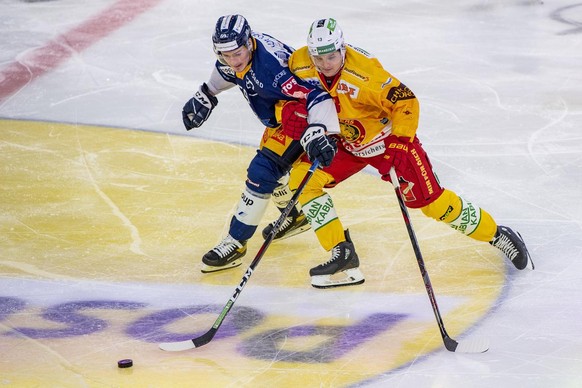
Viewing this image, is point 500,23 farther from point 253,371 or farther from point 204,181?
point 253,371

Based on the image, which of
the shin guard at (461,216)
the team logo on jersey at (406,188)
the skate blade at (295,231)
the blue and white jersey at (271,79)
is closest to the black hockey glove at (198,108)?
the blue and white jersey at (271,79)

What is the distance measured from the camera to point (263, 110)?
4902mm

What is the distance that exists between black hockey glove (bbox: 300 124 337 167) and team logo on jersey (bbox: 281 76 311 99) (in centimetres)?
25

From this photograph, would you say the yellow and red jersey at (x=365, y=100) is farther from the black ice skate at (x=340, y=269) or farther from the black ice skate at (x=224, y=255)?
the black ice skate at (x=224, y=255)

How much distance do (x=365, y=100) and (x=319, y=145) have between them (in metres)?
0.33

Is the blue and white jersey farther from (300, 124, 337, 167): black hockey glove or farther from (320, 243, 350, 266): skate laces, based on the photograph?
(320, 243, 350, 266): skate laces

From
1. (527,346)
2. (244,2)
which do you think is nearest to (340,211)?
(527,346)

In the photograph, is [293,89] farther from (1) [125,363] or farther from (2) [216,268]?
(1) [125,363]

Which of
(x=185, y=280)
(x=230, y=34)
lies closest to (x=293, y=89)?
(x=230, y=34)

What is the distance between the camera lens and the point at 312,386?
155 inches

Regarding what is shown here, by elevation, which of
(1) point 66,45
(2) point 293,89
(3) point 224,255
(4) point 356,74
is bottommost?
(1) point 66,45

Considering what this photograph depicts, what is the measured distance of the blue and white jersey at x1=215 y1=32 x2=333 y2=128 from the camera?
4.71 m

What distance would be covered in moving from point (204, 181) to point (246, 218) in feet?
3.57

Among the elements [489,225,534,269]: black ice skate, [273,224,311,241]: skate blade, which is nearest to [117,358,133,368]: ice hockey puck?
[273,224,311,241]: skate blade
